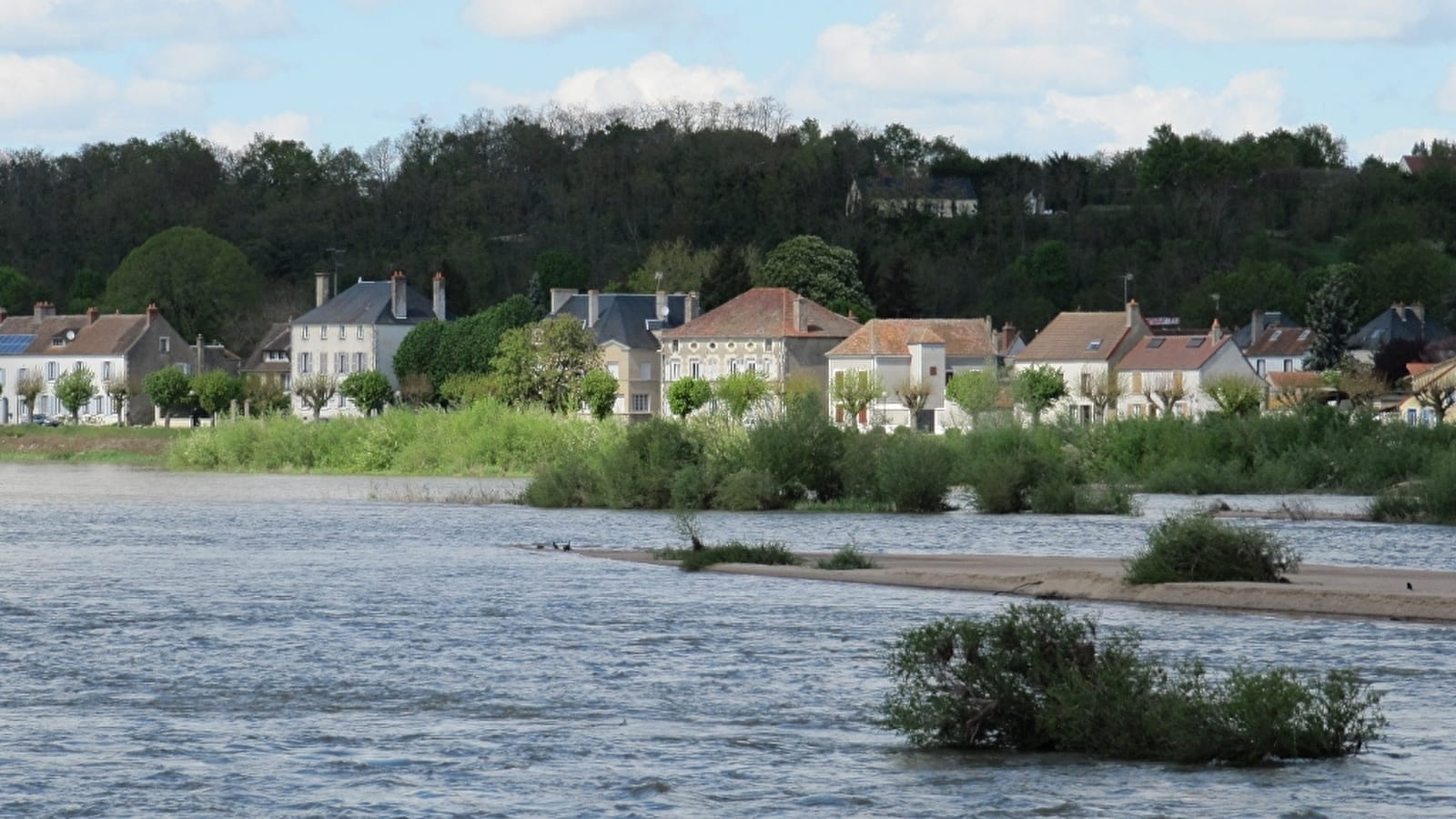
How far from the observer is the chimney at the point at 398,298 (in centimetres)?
13650

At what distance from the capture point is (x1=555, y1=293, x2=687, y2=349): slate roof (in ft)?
424

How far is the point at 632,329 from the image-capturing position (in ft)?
429

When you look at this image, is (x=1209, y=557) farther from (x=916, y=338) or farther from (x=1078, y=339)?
(x=1078, y=339)

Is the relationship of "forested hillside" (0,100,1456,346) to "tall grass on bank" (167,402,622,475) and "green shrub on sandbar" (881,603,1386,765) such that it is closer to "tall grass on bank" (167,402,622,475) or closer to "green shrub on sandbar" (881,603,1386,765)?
"tall grass on bank" (167,402,622,475)

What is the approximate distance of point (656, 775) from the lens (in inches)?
769

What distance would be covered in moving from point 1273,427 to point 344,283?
103982 mm

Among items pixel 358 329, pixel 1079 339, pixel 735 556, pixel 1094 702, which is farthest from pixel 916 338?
pixel 1094 702

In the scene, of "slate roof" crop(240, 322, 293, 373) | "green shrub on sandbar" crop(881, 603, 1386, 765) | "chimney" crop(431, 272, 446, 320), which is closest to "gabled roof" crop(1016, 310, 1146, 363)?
"chimney" crop(431, 272, 446, 320)


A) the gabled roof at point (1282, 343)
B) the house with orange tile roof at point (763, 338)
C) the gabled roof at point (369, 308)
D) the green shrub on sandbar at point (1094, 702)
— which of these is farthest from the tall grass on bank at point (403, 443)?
the gabled roof at point (1282, 343)

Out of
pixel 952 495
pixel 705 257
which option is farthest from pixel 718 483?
pixel 705 257

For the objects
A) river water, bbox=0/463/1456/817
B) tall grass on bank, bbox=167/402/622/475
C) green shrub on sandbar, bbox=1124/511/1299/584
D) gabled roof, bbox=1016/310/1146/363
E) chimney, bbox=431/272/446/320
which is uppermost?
chimney, bbox=431/272/446/320

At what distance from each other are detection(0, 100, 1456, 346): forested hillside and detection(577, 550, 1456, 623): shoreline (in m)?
109

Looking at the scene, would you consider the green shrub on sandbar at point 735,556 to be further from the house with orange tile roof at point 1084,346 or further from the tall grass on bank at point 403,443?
the house with orange tile roof at point 1084,346

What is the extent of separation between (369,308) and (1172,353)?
50.6 meters
